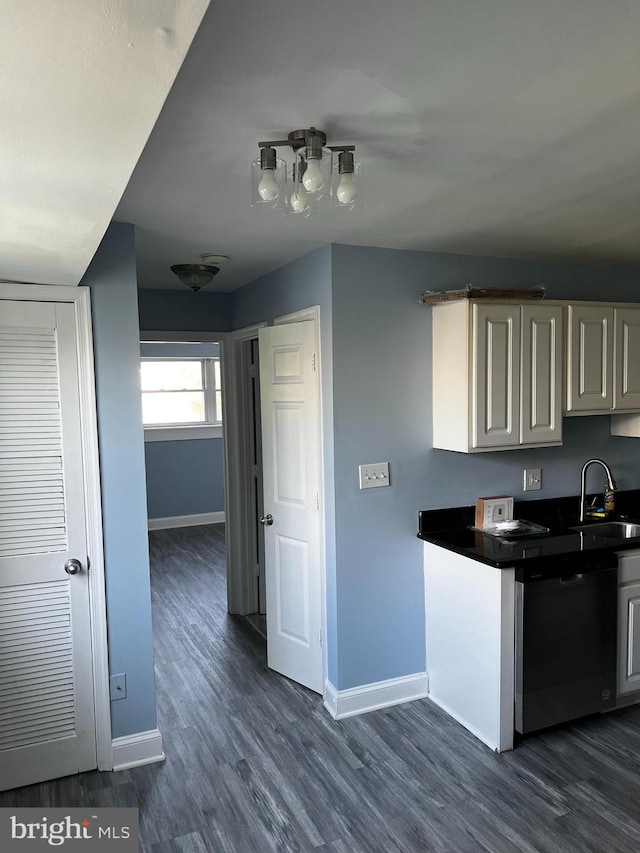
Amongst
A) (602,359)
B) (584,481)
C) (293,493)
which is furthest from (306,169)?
(584,481)

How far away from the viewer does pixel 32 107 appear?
3.06ft

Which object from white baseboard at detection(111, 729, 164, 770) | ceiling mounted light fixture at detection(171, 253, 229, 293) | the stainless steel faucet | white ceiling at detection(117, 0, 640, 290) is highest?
white ceiling at detection(117, 0, 640, 290)

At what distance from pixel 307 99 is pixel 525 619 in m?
2.28

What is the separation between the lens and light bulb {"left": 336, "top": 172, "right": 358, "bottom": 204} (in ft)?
5.43

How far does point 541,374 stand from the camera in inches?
124

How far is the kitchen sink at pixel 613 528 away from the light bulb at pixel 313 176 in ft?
8.37

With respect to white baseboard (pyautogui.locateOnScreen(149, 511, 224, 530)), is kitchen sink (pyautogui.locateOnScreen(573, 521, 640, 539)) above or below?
above

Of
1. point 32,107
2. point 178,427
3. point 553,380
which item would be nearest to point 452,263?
point 553,380

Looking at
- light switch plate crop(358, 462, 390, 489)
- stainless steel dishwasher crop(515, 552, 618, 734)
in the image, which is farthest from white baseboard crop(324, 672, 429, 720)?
light switch plate crop(358, 462, 390, 489)

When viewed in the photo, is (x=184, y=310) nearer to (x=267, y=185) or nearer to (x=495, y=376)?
(x=495, y=376)

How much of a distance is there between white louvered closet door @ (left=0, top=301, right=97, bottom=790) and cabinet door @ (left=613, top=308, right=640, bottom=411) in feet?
9.16

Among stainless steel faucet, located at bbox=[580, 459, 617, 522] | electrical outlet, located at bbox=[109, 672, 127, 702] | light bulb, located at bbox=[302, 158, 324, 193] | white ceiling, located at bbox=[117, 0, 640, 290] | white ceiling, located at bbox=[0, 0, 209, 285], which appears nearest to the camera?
white ceiling, located at bbox=[0, 0, 209, 285]

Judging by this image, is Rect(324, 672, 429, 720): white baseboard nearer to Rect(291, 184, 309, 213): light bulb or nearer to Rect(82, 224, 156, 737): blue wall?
Rect(82, 224, 156, 737): blue wall

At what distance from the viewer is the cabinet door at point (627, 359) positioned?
3387 millimetres
